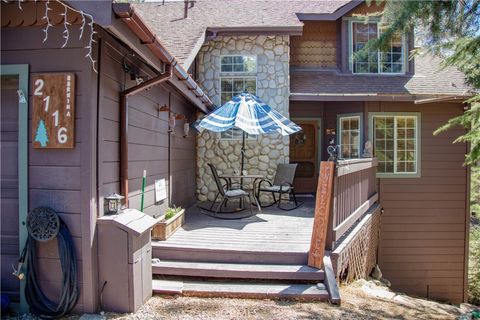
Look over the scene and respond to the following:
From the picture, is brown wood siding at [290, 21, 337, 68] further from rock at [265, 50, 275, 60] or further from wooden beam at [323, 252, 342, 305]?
wooden beam at [323, 252, 342, 305]

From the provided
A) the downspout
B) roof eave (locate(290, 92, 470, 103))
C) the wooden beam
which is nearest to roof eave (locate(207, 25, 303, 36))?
roof eave (locate(290, 92, 470, 103))

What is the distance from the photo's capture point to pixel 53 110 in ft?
10.1

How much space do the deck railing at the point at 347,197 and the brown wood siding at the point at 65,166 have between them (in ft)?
8.37

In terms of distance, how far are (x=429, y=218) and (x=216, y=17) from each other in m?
6.69

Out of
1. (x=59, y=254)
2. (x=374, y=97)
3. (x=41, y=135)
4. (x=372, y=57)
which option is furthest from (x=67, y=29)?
(x=372, y=57)

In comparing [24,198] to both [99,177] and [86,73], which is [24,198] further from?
[86,73]

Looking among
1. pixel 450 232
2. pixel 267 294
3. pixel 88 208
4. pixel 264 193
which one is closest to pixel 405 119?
pixel 450 232

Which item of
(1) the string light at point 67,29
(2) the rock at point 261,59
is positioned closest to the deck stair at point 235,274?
(1) the string light at point 67,29

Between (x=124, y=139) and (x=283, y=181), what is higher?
(x=124, y=139)

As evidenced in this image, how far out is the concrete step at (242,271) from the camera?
389 cm

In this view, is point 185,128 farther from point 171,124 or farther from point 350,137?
point 350,137

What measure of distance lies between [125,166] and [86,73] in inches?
39.5

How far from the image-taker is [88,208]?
307cm

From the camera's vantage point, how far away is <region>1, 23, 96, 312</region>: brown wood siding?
120 inches
